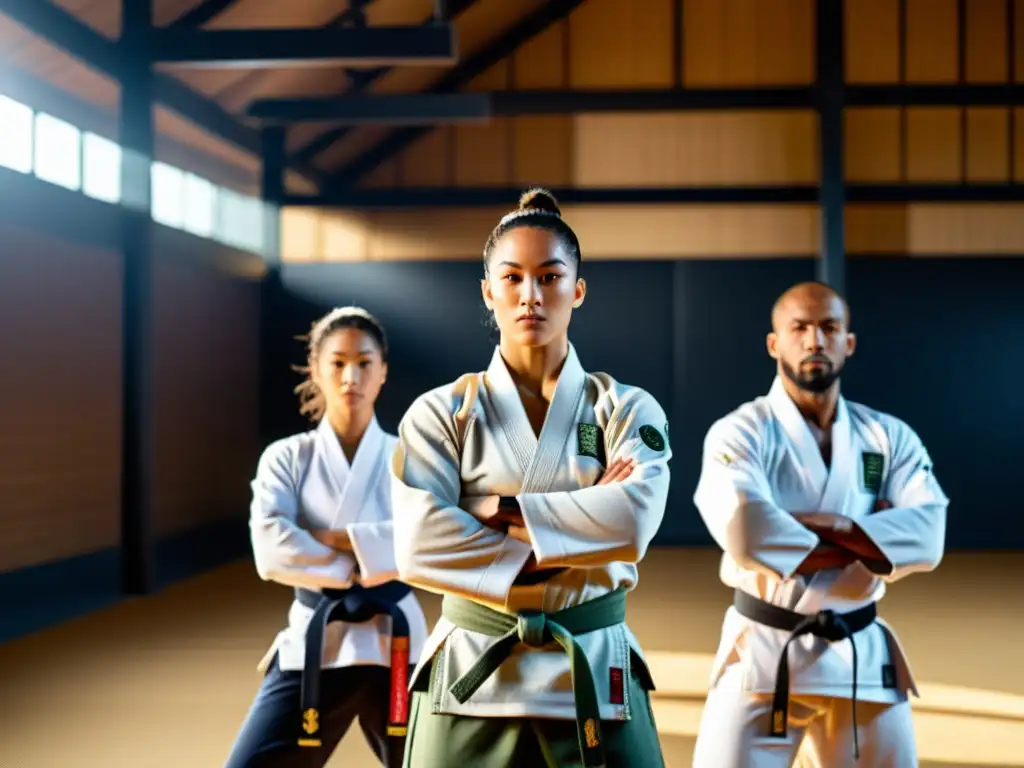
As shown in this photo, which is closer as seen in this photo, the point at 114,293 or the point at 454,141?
the point at 114,293

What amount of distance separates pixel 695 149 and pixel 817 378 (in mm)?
9182

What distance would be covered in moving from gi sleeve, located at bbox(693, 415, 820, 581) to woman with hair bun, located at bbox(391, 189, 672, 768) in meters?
0.67

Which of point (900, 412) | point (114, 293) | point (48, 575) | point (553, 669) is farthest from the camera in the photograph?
point (900, 412)

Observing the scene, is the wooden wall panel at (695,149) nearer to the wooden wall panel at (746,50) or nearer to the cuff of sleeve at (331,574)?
the wooden wall panel at (746,50)

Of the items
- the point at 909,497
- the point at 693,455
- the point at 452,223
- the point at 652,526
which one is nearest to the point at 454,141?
the point at 452,223

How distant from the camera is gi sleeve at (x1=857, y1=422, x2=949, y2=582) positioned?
8.29 ft

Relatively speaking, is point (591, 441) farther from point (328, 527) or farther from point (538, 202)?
point (328, 527)

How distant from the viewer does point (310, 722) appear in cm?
259

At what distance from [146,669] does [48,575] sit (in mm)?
1900

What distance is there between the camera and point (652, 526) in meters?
1.82

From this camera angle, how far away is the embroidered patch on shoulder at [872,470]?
2.72 meters

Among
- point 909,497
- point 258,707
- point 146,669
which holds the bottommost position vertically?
point 146,669

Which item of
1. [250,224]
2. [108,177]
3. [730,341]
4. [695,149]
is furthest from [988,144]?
[108,177]

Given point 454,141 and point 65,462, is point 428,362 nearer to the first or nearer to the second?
point 454,141
